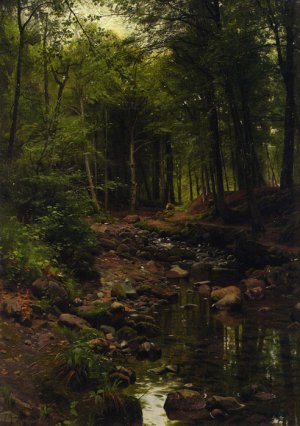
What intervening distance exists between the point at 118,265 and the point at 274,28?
10510mm

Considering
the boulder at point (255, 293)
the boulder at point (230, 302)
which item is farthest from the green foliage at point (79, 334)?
the boulder at point (255, 293)

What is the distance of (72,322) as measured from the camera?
7.99m

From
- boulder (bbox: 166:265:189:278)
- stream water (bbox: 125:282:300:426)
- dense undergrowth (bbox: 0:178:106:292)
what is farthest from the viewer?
boulder (bbox: 166:265:189:278)

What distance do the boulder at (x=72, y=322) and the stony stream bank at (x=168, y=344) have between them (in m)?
0.02

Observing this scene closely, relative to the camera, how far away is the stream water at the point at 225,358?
18.2 feet

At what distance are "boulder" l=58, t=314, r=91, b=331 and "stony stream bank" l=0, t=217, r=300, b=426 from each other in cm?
2

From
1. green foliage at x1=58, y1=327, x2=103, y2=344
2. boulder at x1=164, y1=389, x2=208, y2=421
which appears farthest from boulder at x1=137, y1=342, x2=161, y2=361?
boulder at x1=164, y1=389, x2=208, y2=421

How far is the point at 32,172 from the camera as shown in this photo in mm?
12898

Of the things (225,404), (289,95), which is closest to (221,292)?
(225,404)

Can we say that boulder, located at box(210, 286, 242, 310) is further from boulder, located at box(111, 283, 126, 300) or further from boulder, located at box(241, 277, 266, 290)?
boulder, located at box(111, 283, 126, 300)

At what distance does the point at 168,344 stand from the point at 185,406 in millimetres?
2568

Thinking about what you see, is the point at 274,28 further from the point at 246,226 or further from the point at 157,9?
the point at 246,226

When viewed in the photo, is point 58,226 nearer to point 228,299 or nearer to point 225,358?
Answer: point 228,299

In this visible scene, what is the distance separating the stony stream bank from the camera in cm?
512
